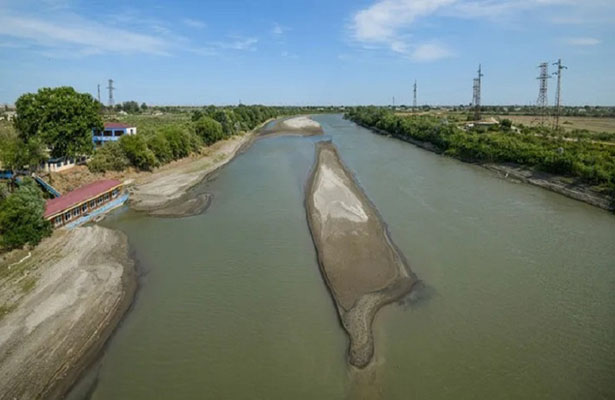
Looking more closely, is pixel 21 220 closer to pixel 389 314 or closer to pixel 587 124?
pixel 389 314

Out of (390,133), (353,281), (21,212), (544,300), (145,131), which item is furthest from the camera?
(390,133)

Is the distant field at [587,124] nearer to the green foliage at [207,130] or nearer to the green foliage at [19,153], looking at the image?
the green foliage at [207,130]

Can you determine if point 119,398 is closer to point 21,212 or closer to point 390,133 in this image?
point 21,212

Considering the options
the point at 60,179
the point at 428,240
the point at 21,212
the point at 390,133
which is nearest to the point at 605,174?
the point at 428,240

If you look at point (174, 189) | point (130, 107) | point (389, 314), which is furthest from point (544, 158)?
point (130, 107)

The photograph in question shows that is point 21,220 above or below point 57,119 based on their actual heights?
below

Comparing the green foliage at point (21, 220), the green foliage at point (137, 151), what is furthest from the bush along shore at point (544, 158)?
the green foliage at point (21, 220)
